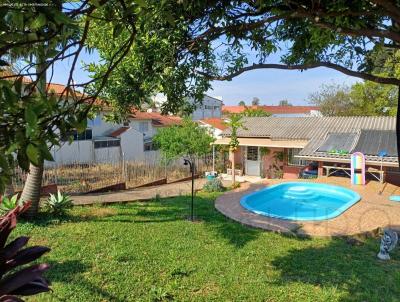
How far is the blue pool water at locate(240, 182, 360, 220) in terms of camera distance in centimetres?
1664

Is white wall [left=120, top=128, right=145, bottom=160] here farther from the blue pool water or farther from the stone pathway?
the blue pool water

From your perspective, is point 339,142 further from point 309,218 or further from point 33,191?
point 33,191

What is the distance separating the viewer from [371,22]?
15.4 feet

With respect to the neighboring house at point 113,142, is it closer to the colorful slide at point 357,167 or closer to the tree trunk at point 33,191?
the colorful slide at point 357,167

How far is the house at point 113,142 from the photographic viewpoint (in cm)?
3142

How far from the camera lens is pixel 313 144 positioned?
2341cm

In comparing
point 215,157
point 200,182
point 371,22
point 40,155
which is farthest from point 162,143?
point 40,155

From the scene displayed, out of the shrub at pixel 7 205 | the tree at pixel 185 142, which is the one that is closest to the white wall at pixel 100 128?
the tree at pixel 185 142

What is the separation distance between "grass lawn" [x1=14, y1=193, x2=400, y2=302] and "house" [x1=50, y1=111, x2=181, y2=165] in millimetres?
19351

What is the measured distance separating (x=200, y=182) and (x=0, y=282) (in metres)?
21.1

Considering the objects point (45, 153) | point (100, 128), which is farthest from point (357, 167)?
point (100, 128)

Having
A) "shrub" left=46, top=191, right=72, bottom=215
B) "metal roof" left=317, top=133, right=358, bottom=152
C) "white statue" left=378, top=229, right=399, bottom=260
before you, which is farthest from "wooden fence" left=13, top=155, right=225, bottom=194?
"white statue" left=378, top=229, right=399, bottom=260

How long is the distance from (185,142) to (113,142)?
962 cm

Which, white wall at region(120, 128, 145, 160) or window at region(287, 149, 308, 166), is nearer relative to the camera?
window at region(287, 149, 308, 166)
